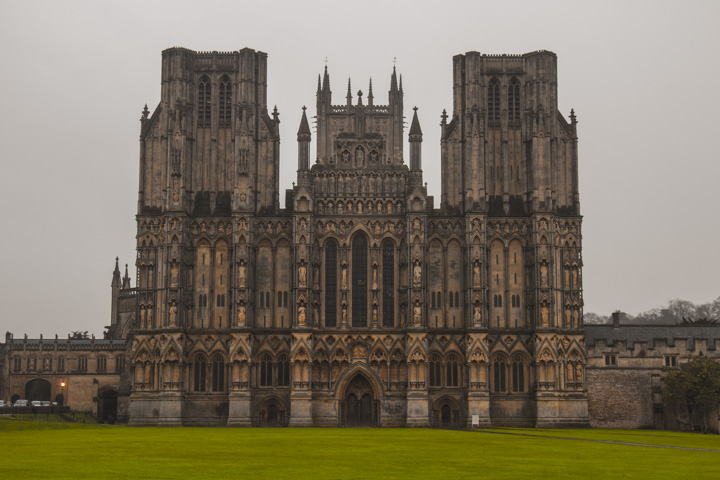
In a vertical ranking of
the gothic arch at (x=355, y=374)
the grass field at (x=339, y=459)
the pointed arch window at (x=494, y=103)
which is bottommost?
the grass field at (x=339, y=459)

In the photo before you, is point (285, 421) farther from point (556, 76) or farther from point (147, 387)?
point (556, 76)

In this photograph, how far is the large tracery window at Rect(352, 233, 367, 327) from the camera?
8662 cm

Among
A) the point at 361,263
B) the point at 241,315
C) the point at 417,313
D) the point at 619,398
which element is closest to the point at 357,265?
the point at 361,263

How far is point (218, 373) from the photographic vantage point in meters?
86.1

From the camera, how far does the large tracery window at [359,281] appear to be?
86.6 m

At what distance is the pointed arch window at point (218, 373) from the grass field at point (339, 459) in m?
29.2

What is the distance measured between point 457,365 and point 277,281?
17714 mm

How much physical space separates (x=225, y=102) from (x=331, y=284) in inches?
795

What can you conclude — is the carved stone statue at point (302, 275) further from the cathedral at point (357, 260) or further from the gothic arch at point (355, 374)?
the gothic arch at point (355, 374)

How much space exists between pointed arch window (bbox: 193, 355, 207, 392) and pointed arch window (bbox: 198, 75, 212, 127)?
22087 mm

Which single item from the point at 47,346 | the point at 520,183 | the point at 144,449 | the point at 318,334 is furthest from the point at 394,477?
the point at 47,346

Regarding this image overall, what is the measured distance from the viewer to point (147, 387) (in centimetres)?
8500

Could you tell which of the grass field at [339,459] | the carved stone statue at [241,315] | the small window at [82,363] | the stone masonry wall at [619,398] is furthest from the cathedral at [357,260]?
the small window at [82,363]

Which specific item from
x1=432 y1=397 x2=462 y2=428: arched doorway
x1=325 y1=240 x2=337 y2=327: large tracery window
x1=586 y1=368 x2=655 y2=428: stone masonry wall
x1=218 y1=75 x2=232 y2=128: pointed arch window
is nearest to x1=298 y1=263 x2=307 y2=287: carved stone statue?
x1=325 y1=240 x2=337 y2=327: large tracery window
